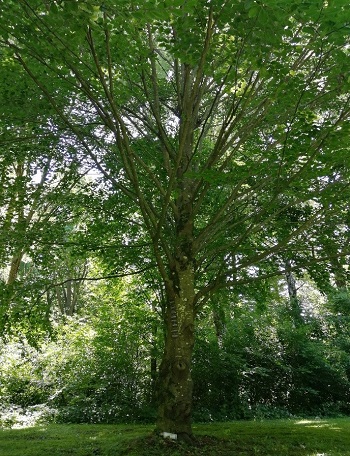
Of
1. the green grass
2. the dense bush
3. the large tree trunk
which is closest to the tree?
the large tree trunk

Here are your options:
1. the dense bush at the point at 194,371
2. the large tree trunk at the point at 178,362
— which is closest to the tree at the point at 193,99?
the large tree trunk at the point at 178,362

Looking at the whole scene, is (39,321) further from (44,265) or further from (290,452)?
(290,452)

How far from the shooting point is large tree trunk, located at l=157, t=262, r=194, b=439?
14.6ft

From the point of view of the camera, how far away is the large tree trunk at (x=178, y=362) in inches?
176

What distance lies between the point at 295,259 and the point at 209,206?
1.83 m

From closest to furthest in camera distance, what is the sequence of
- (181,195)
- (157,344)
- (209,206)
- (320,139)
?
(320,139)
(181,195)
(209,206)
(157,344)

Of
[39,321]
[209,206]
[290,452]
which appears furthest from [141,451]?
[209,206]

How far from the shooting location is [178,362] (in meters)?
4.64

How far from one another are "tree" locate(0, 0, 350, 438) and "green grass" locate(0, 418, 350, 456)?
Answer: 1.19 ft

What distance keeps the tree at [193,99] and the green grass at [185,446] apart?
36cm

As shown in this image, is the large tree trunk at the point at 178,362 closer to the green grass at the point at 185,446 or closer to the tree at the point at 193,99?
the tree at the point at 193,99

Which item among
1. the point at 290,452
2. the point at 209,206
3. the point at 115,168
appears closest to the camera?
the point at 290,452

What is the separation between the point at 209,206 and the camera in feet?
23.5

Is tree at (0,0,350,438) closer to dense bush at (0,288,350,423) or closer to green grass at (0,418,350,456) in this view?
green grass at (0,418,350,456)
